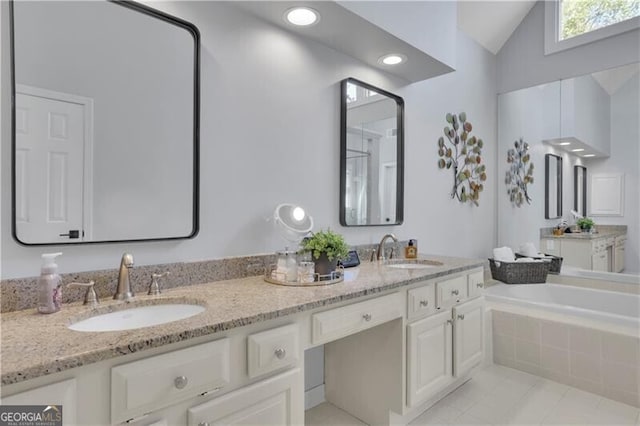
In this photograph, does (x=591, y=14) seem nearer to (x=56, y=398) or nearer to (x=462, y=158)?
(x=462, y=158)

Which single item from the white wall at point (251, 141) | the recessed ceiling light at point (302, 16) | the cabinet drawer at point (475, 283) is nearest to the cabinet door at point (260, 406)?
the white wall at point (251, 141)

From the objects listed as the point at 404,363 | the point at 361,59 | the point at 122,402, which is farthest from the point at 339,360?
the point at 361,59

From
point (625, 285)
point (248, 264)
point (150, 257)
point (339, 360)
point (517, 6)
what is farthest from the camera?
point (517, 6)

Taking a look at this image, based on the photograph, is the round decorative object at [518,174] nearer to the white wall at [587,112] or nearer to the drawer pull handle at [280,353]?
the white wall at [587,112]

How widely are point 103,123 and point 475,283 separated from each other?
7.13 ft

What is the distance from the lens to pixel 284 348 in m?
1.19

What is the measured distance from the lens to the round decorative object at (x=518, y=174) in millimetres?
3555

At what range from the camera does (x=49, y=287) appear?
1.11 metres

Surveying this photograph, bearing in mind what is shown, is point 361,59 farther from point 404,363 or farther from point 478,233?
point 478,233

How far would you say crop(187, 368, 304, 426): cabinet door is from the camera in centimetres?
100

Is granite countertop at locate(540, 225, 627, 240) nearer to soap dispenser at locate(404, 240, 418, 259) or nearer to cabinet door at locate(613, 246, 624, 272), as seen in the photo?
cabinet door at locate(613, 246, 624, 272)

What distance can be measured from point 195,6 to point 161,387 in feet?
5.08

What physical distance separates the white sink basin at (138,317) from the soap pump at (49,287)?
11 cm

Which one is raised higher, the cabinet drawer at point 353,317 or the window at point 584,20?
the window at point 584,20
